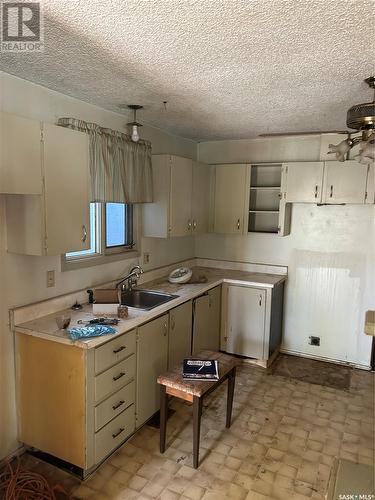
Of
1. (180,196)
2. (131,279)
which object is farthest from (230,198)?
(131,279)

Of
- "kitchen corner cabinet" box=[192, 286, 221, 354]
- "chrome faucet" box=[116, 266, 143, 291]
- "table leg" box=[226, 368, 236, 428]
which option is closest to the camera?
"table leg" box=[226, 368, 236, 428]

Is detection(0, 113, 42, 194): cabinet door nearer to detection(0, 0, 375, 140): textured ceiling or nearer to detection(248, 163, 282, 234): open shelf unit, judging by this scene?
detection(0, 0, 375, 140): textured ceiling

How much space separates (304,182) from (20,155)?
2.78 meters

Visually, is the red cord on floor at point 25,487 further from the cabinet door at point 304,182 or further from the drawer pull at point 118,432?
the cabinet door at point 304,182

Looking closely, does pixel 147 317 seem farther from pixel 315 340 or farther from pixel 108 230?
pixel 315 340

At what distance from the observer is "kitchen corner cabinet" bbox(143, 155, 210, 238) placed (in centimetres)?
355

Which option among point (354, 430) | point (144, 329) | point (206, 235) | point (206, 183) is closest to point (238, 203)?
point (206, 183)

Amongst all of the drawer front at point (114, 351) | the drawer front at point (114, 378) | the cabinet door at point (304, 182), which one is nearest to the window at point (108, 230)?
the drawer front at point (114, 351)

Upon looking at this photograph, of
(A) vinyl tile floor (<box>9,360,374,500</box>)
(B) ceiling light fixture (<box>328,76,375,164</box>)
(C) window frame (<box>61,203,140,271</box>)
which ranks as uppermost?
(B) ceiling light fixture (<box>328,76,375,164</box>)

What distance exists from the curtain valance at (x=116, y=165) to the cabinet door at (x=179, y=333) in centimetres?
105

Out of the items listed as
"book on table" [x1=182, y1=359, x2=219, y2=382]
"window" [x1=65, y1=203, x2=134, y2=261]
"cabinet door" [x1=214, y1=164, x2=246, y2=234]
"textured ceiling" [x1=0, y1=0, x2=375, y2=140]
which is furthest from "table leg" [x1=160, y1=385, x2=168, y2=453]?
"cabinet door" [x1=214, y1=164, x2=246, y2=234]

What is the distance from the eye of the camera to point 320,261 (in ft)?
13.4

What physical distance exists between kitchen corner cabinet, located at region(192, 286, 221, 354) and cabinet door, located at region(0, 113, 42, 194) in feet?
6.06

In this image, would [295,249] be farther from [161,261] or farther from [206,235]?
[161,261]
